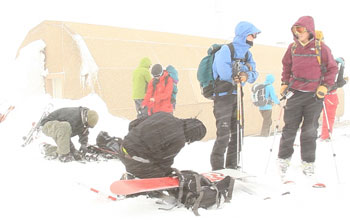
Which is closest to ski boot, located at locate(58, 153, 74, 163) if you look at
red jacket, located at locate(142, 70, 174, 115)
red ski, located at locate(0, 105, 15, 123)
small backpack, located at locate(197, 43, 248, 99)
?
red jacket, located at locate(142, 70, 174, 115)

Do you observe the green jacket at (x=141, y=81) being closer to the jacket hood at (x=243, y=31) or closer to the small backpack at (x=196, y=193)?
the jacket hood at (x=243, y=31)

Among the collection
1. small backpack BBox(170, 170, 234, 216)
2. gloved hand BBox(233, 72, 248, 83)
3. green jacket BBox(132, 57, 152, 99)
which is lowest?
small backpack BBox(170, 170, 234, 216)

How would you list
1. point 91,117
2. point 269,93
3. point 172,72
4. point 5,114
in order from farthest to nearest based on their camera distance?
1. point 269,93
2. point 5,114
3. point 172,72
4. point 91,117

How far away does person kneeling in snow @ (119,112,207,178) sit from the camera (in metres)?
3.57

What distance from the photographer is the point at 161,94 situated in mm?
6902

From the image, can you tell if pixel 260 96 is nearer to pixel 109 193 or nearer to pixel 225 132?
pixel 225 132

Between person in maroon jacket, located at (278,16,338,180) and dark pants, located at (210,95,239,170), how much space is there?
722mm

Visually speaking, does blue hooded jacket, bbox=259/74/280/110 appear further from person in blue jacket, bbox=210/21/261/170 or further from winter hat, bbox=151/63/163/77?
person in blue jacket, bbox=210/21/261/170

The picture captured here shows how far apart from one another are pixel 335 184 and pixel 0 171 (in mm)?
5083

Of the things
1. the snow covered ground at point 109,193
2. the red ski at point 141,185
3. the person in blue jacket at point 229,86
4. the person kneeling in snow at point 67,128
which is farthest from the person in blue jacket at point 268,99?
the red ski at point 141,185

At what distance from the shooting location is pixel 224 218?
331cm

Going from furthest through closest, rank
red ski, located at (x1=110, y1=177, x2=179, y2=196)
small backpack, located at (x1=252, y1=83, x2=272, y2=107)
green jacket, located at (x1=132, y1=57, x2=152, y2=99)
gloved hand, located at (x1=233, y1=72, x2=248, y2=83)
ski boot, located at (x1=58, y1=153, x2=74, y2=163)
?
small backpack, located at (x1=252, y1=83, x2=272, y2=107)
green jacket, located at (x1=132, y1=57, x2=152, y2=99)
ski boot, located at (x1=58, y1=153, x2=74, y2=163)
gloved hand, located at (x1=233, y1=72, x2=248, y2=83)
red ski, located at (x1=110, y1=177, x2=179, y2=196)

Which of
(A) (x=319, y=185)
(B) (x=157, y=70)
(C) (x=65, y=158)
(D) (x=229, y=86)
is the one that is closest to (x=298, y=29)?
(D) (x=229, y=86)

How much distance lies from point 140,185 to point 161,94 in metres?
3.78
